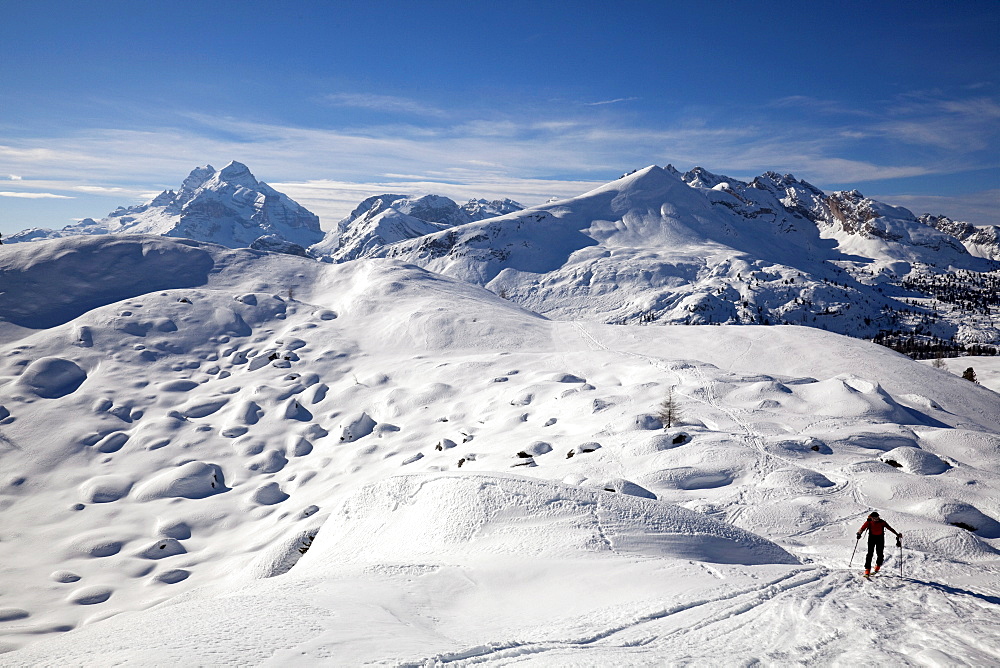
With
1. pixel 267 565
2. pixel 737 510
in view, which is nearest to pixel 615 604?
pixel 737 510

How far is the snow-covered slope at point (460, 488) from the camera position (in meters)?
10.9

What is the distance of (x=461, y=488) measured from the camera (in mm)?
18891

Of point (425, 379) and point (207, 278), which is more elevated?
point (207, 278)

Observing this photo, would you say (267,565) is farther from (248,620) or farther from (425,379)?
(425,379)

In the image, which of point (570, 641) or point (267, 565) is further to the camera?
point (267, 565)

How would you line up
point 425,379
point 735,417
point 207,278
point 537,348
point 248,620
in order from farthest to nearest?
point 207,278
point 537,348
point 425,379
point 735,417
point 248,620

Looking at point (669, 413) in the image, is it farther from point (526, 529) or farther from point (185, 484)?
point (185, 484)

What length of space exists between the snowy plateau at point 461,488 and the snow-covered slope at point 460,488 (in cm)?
15

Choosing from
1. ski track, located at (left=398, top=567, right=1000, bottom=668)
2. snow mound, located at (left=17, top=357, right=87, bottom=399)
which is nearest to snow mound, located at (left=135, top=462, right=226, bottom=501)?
snow mound, located at (left=17, top=357, right=87, bottom=399)

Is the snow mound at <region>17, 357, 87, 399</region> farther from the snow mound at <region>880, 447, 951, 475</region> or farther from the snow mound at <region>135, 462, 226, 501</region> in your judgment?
the snow mound at <region>880, 447, 951, 475</region>

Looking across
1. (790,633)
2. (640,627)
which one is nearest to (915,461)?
(790,633)

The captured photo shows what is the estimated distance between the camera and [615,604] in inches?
463

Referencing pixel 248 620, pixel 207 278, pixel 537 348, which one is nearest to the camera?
pixel 248 620

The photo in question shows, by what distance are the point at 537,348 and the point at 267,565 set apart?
52977 mm
